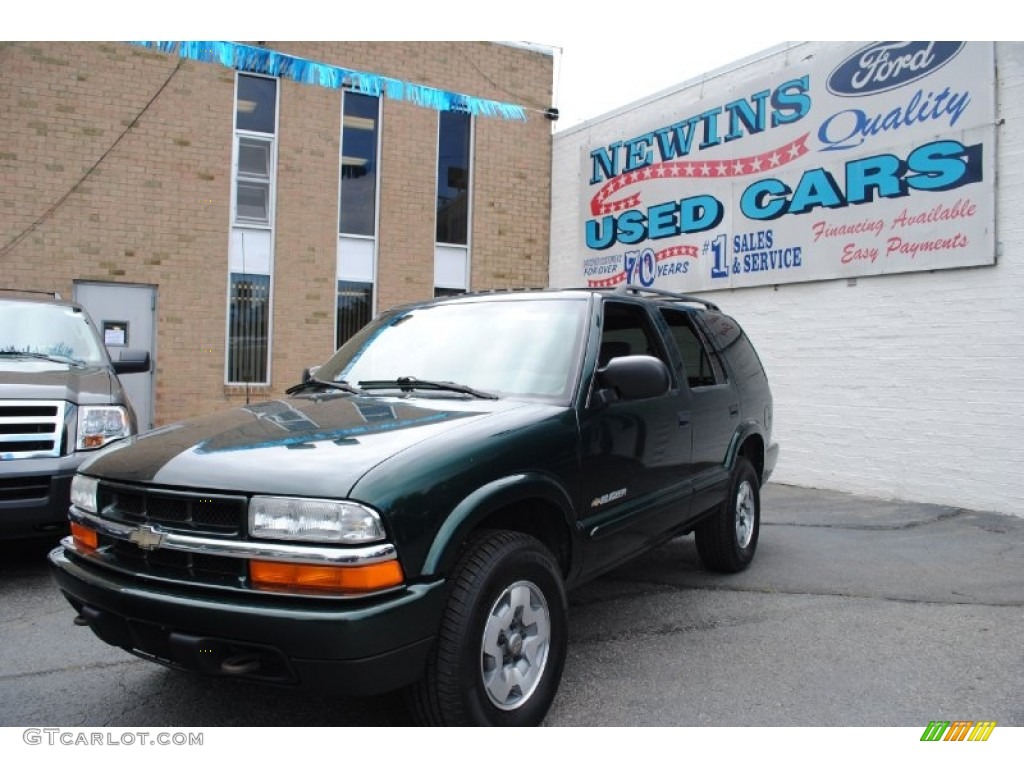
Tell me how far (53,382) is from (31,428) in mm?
388

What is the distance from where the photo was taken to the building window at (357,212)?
12.2 meters

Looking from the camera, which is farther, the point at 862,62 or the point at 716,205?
the point at 716,205

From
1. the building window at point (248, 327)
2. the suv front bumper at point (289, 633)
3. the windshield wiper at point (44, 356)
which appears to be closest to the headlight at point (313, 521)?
the suv front bumper at point (289, 633)

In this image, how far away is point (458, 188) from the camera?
13133mm

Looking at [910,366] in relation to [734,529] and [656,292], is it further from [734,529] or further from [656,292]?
[656,292]

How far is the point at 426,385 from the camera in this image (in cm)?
351

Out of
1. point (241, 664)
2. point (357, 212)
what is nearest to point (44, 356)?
point (241, 664)

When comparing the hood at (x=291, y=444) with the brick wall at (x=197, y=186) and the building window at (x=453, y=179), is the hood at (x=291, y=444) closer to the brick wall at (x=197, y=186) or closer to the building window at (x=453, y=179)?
the brick wall at (x=197, y=186)

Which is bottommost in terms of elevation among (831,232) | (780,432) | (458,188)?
(780,432)

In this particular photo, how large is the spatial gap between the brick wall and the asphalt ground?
19.5 feet

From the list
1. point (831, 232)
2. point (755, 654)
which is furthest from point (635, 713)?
point (831, 232)

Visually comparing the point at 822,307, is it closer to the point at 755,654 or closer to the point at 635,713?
the point at 755,654

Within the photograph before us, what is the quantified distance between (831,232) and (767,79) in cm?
233

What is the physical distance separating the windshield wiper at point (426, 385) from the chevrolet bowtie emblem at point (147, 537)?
1.30m
